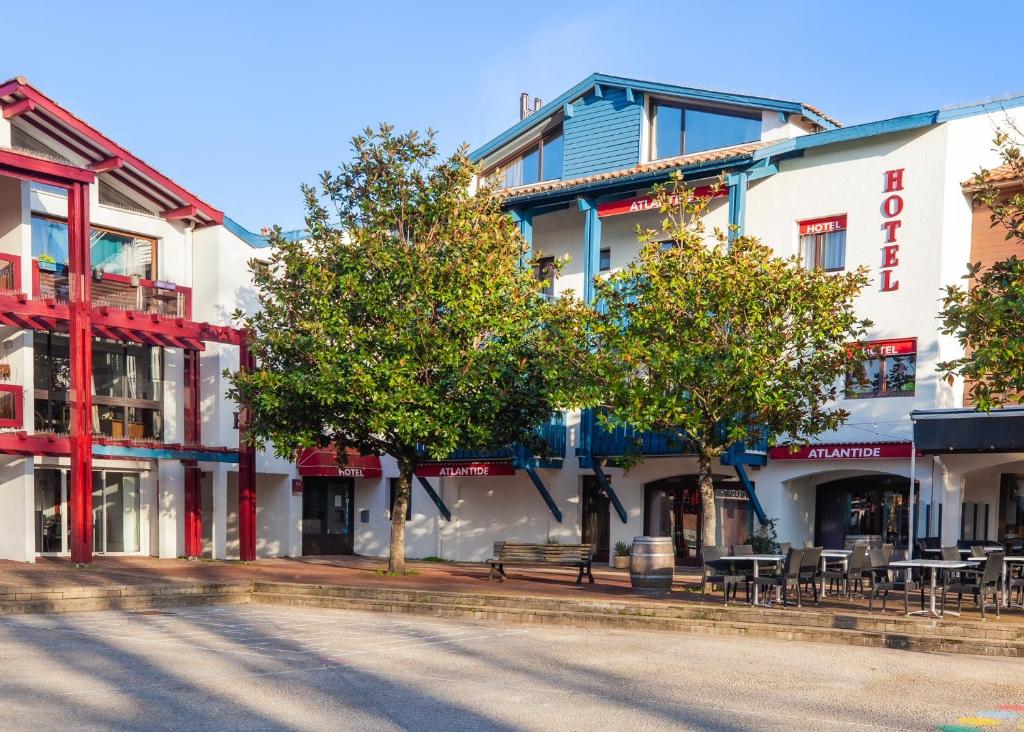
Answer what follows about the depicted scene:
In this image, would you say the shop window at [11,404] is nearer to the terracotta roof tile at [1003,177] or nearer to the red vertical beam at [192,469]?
the red vertical beam at [192,469]


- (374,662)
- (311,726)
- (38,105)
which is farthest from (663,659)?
(38,105)

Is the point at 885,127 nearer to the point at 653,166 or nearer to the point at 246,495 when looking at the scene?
the point at 653,166

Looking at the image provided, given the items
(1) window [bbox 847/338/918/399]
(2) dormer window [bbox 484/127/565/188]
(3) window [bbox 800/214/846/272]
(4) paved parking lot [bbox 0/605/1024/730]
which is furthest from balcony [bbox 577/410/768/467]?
(4) paved parking lot [bbox 0/605/1024/730]

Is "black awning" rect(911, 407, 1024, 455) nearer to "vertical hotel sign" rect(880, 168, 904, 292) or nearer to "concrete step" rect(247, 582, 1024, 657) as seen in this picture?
"vertical hotel sign" rect(880, 168, 904, 292)

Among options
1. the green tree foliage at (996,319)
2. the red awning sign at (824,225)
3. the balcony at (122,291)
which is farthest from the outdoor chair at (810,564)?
the balcony at (122,291)

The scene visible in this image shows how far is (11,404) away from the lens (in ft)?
81.7

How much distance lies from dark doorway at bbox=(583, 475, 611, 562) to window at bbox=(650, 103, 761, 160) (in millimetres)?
7803

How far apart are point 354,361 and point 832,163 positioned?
10867 mm

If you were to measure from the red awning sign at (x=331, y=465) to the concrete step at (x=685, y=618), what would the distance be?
1153 cm

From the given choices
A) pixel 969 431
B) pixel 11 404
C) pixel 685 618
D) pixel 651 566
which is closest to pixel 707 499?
pixel 651 566

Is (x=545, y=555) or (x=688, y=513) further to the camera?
(x=688, y=513)

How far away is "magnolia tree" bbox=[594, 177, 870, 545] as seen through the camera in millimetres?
18797

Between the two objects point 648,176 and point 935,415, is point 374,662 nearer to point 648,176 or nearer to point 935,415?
point 935,415

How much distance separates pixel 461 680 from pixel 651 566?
784 centimetres
